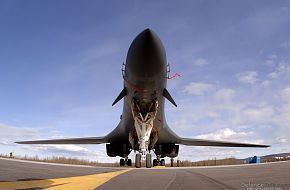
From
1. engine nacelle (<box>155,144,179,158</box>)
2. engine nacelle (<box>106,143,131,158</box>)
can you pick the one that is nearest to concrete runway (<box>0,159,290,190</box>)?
engine nacelle (<box>106,143,131,158</box>)

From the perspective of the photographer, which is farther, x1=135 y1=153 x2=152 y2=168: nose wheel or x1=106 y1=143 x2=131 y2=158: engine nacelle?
x1=106 y1=143 x2=131 y2=158: engine nacelle

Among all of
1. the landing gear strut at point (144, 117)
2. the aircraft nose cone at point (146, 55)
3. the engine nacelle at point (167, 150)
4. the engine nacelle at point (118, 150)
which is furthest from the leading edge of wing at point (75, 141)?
the aircraft nose cone at point (146, 55)

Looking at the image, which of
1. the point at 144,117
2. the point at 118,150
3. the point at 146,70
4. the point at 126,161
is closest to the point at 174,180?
the point at 146,70

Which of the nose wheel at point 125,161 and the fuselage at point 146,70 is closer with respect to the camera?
the fuselage at point 146,70

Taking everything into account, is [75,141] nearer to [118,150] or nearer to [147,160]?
[118,150]

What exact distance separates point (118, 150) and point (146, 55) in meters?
14.3

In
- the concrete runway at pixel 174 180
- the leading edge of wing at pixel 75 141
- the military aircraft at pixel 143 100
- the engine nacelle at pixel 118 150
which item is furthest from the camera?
the leading edge of wing at pixel 75 141

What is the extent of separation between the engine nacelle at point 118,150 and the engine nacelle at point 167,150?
310 cm

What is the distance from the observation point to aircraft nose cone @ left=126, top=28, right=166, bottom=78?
39.8 ft

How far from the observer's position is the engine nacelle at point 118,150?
23.9 metres

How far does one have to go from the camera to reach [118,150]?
24562 mm

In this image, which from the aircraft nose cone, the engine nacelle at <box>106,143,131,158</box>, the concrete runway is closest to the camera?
the concrete runway

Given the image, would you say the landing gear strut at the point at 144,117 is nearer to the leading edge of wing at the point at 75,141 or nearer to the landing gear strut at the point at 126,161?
the landing gear strut at the point at 126,161

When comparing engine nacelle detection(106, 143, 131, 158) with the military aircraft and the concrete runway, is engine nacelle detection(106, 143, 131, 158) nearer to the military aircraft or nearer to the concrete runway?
the military aircraft
